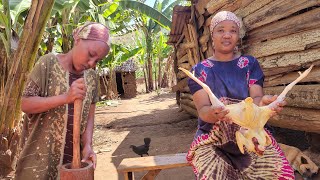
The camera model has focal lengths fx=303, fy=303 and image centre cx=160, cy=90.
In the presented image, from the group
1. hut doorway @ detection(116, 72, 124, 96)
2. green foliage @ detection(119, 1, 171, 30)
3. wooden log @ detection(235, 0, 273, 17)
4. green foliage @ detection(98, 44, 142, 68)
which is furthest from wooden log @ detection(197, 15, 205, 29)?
hut doorway @ detection(116, 72, 124, 96)

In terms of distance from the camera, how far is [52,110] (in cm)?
195

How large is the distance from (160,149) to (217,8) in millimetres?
2971

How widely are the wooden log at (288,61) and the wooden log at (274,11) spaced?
1.59 feet

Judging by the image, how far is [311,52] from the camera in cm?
330

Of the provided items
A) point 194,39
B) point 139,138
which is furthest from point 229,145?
point 139,138

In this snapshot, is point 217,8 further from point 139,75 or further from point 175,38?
point 139,75

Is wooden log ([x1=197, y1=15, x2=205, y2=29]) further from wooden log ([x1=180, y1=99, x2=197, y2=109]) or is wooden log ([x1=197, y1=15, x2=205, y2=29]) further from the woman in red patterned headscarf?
the woman in red patterned headscarf

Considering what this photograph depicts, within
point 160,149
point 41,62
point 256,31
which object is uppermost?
point 256,31

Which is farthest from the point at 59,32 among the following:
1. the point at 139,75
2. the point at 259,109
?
the point at 139,75

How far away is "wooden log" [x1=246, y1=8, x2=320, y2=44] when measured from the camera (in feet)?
10.5

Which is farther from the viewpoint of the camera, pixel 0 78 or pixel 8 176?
pixel 0 78

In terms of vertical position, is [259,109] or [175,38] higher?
[175,38]

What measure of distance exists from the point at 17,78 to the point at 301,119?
3314mm

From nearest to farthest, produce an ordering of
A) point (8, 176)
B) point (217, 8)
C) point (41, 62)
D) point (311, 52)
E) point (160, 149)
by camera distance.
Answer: point (41, 62)
point (311, 52)
point (8, 176)
point (217, 8)
point (160, 149)
